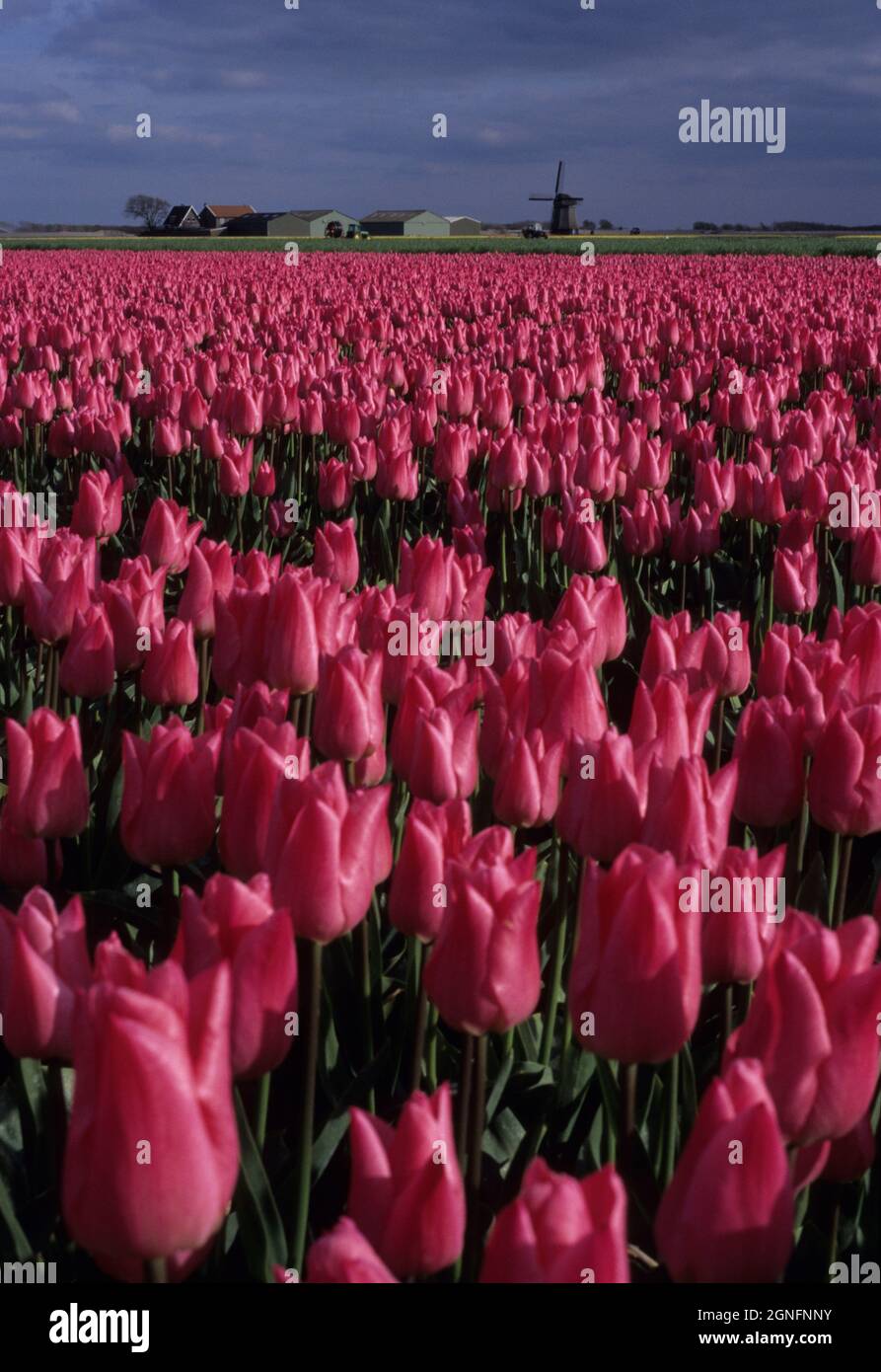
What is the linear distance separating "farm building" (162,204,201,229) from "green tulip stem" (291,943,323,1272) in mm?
114969

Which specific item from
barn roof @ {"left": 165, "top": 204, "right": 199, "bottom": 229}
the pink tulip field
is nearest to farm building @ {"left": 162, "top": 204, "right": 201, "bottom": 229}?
barn roof @ {"left": 165, "top": 204, "right": 199, "bottom": 229}

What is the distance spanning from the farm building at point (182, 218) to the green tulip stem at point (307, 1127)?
377 ft

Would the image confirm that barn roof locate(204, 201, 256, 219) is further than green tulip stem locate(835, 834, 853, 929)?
Yes

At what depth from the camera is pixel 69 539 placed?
10.3 feet

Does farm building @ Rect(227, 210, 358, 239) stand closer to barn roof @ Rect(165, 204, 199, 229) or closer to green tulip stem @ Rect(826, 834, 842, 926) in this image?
barn roof @ Rect(165, 204, 199, 229)

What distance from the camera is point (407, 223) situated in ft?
344

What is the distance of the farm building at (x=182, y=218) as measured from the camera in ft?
363

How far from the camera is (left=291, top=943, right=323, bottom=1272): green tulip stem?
1565mm

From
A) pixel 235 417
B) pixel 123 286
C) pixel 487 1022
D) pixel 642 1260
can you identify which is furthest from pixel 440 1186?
pixel 123 286

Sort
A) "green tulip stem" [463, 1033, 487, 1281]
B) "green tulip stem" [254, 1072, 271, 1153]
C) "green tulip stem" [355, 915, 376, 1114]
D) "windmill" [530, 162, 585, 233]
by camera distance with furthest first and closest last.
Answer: "windmill" [530, 162, 585, 233] → "green tulip stem" [355, 915, 376, 1114] → "green tulip stem" [254, 1072, 271, 1153] → "green tulip stem" [463, 1033, 487, 1281]

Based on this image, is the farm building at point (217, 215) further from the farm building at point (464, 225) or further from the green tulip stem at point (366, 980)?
the green tulip stem at point (366, 980)

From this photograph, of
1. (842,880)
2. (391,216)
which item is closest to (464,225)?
(391,216)

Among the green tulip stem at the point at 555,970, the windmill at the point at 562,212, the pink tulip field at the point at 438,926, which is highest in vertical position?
the windmill at the point at 562,212

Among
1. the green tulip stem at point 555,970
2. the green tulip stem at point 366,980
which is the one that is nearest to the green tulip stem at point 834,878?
the green tulip stem at point 555,970
